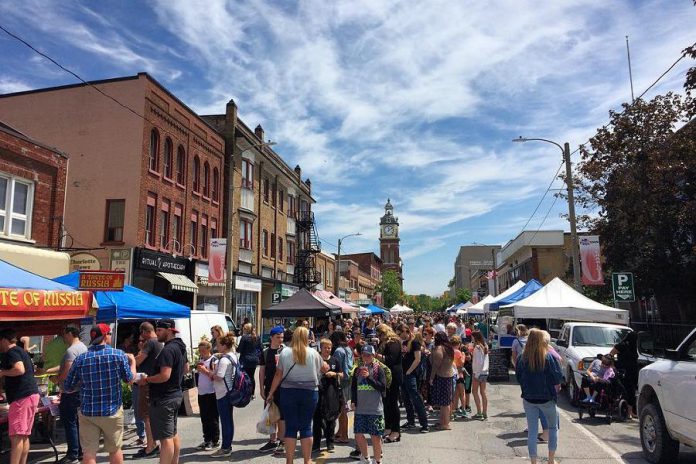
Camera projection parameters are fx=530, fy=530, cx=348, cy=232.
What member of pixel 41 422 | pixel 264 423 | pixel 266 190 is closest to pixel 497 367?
pixel 264 423

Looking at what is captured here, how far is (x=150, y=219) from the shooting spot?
904 inches

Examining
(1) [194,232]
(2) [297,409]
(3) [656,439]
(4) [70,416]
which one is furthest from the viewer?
(1) [194,232]

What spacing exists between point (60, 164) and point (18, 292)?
40.8ft

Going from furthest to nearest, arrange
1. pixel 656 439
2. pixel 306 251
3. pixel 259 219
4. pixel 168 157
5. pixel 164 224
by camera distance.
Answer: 1. pixel 306 251
2. pixel 259 219
3. pixel 168 157
4. pixel 164 224
5. pixel 656 439

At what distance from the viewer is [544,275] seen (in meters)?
48.4

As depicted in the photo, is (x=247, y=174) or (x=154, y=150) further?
(x=247, y=174)

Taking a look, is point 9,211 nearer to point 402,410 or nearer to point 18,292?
point 18,292

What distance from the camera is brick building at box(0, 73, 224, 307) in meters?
21.8

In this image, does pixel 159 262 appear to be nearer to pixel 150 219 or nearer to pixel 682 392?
pixel 150 219

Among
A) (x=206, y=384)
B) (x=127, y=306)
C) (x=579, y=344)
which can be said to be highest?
(x=127, y=306)

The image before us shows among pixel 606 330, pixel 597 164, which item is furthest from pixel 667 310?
pixel 606 330

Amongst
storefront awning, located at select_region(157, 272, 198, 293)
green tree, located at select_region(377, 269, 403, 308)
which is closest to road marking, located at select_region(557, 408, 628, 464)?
storefront awning, located at select_region(157, 272, 198, 293)

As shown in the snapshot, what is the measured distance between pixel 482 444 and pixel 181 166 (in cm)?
2110

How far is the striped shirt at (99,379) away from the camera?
5664 mm
